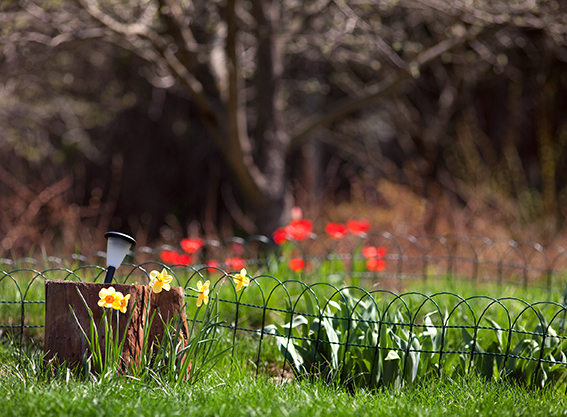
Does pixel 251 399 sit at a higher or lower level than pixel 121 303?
lower

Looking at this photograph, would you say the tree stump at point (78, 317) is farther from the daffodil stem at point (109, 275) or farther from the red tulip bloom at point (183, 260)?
the red tulip bloom at point (183, 260)

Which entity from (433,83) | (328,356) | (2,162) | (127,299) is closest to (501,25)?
(328,356)

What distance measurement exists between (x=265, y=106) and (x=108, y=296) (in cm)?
386

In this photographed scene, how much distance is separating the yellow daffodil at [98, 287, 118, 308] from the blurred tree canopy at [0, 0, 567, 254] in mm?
2857

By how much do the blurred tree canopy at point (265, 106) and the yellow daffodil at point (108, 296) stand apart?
112 inches

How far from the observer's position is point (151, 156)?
10.2 m

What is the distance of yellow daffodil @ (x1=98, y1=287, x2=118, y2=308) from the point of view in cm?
230

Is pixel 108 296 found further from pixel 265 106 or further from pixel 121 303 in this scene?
pixel 265 106

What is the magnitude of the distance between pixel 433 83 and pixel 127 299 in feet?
26.7

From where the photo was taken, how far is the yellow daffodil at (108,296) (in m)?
2.30

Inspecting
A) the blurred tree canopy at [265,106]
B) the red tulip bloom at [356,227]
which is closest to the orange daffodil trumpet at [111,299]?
the red tulip bloom at [356,227]

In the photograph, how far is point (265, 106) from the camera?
586 centimetres

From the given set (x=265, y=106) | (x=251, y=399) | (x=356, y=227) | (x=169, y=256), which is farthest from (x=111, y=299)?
(x=265, y=106)

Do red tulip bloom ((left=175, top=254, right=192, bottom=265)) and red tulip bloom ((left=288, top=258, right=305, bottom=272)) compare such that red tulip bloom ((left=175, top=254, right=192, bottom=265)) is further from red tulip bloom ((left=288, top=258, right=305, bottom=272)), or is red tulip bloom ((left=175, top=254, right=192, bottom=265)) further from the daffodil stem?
the daffodil stem
